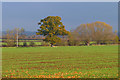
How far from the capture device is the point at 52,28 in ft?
242

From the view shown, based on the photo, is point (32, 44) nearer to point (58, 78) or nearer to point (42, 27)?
point (42, 27)

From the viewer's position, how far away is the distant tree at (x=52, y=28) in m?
71.7

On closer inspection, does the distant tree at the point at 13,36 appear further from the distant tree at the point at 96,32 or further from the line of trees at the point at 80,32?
the distant tree at the point at 96,32

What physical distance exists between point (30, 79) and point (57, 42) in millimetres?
Result: 61571

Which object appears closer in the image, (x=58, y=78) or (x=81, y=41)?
(x=58, y=78)

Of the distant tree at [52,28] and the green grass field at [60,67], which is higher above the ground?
the distant tree at [52,28]

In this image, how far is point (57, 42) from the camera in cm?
7100

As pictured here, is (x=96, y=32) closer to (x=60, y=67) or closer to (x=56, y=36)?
(x=56, y=36)

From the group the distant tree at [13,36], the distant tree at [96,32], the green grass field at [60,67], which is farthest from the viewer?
the distant tree at [96,32]

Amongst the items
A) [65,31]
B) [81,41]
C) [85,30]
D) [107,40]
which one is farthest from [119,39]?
[65,31]

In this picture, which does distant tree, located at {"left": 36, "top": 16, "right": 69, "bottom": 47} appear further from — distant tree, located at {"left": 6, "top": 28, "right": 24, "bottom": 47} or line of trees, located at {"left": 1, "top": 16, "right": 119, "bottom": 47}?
distant tree, located at {"left": 6, "top": 28, "right": 24, "bottom": 47}

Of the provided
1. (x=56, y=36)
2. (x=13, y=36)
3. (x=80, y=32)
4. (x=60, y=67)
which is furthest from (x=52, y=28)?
(x=60, y=67)

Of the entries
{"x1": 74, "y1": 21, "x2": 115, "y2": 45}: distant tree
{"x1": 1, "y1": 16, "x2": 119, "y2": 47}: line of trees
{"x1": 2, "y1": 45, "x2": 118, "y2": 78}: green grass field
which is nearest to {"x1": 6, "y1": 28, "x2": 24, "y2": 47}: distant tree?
{"x1": 1, "y1": 16, "x2": 119, "y2": 47}: line of trees

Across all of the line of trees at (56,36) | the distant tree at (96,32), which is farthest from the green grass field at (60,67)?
the distant tree at (96,32)
